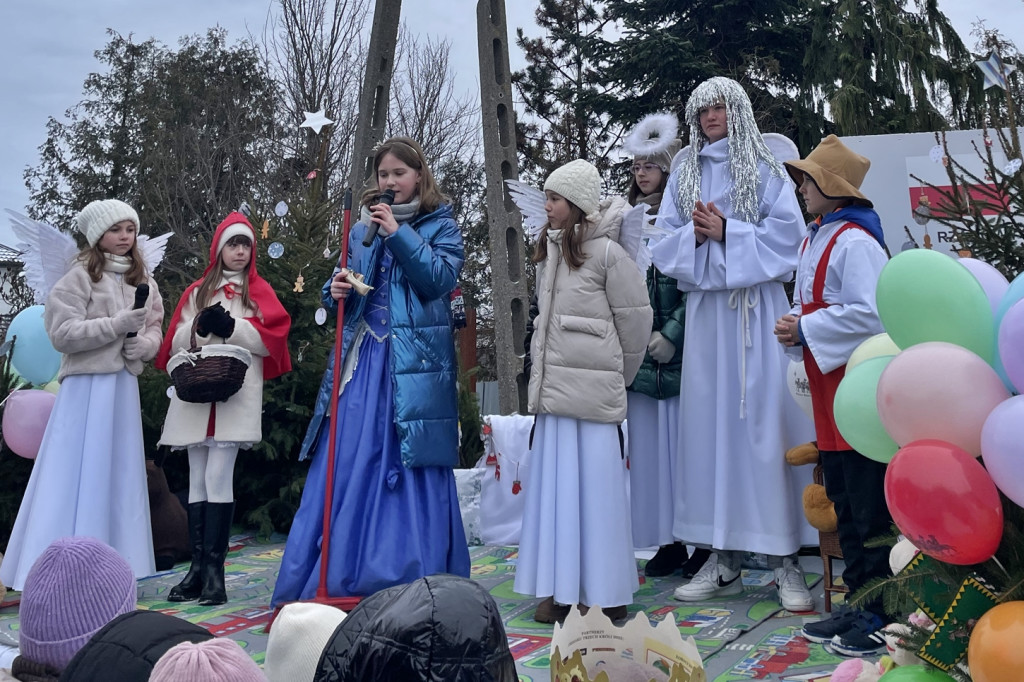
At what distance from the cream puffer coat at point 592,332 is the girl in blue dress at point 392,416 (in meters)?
0.43

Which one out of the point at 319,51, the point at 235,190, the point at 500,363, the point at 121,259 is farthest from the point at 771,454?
the point at 235,190

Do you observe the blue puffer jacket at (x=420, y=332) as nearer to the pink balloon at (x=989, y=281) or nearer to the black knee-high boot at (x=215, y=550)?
the black knee-high boot at (x=215, y=550)

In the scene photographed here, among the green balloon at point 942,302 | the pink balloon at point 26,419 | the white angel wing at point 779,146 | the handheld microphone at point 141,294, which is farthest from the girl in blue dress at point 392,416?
the green balloon at point 942,302

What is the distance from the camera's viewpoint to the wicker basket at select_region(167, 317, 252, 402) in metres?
4.61

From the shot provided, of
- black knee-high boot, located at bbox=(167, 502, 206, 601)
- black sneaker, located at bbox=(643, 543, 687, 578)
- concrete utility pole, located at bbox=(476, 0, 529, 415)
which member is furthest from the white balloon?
concrete utility pole, located at bbox=(476, 0, 529, 415)

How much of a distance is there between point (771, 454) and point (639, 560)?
1.49 m

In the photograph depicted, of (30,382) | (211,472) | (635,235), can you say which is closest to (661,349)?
(635,235)

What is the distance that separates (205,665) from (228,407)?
11.9ft

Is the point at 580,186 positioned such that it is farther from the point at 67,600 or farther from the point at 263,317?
the point at 67,600

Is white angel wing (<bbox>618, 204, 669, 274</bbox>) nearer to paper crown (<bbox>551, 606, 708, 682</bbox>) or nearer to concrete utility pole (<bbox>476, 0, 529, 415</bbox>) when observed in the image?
paper crown (<bbox>551, 606, 708, 682</bbox>)

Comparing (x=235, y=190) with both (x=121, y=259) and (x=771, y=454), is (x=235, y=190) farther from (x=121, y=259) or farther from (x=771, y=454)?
(x=771, y=454)

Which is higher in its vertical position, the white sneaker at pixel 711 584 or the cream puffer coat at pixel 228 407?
the cream puffer coat at pixel 228 407

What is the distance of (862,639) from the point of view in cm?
353

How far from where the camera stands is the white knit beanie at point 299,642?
160cm
